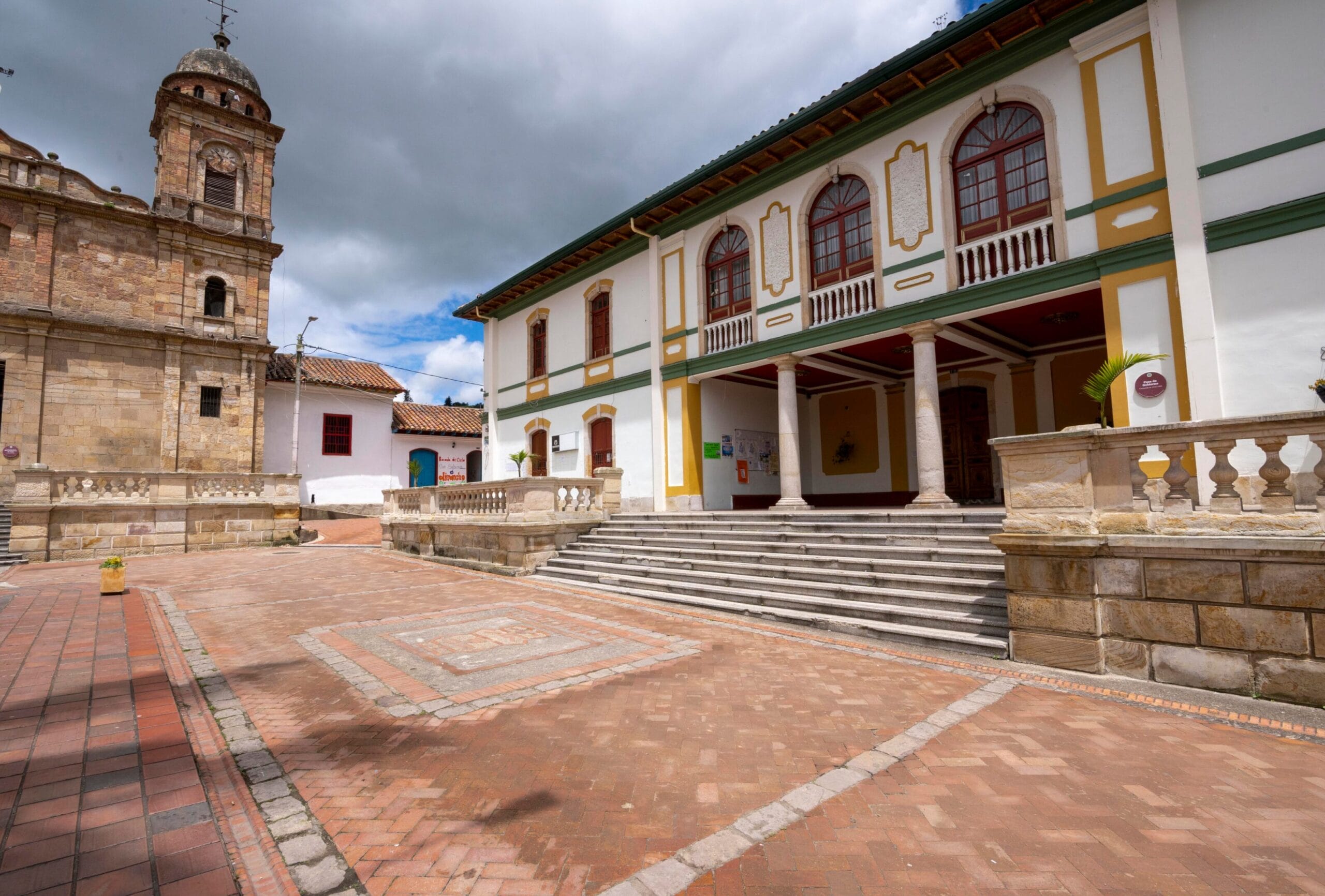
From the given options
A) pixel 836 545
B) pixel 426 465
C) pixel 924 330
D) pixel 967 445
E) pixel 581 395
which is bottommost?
pixel 836 545

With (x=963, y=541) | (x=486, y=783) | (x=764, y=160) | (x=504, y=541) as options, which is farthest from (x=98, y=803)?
(x=764, y=160)

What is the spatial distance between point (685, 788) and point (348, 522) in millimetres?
22922

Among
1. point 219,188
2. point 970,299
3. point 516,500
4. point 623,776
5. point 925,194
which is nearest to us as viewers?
point 623,776

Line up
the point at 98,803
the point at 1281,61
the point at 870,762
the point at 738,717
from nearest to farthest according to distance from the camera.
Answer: the point at 98,803 → the point at 870,762 → the point at 738,717 → the point at 1281,61

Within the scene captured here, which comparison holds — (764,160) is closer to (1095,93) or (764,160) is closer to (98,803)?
(1095,93)

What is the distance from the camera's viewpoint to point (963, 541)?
306 inches

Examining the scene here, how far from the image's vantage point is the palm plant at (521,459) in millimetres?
17281

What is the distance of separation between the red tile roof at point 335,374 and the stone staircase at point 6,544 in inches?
357

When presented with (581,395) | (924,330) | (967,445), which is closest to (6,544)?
(581,395)

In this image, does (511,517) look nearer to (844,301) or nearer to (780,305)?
(780,305)

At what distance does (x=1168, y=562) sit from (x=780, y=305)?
904cm

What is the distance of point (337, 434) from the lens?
83.8ft

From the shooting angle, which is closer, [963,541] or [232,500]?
[963,541]

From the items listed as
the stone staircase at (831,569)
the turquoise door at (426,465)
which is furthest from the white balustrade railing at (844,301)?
the turquoise door at (426,465)
